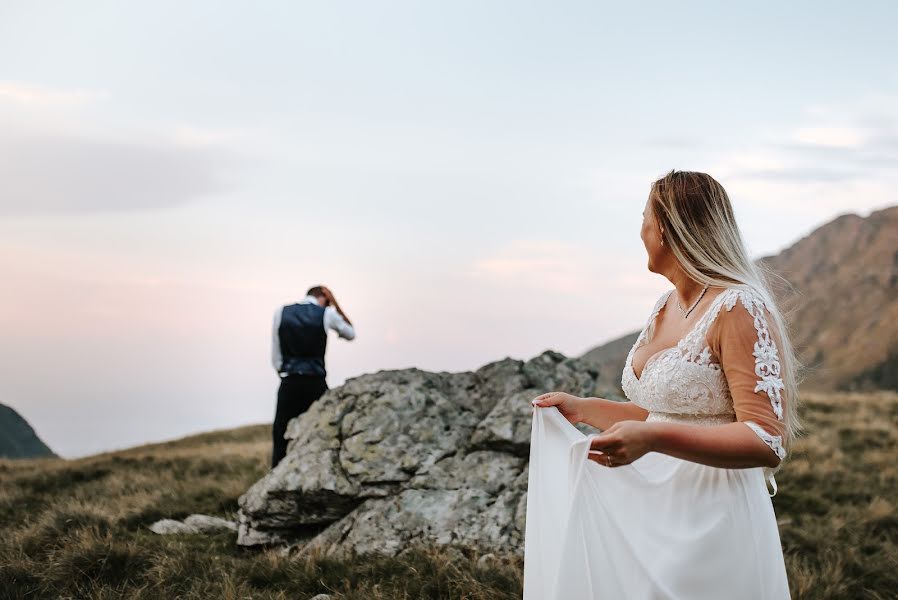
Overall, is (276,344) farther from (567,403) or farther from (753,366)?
(753,366)

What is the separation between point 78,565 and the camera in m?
6.79

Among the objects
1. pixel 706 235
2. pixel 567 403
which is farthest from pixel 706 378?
pixel 567 403

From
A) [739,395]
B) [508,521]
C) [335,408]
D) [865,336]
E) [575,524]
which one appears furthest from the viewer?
[865,336]

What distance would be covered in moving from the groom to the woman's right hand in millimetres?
8025

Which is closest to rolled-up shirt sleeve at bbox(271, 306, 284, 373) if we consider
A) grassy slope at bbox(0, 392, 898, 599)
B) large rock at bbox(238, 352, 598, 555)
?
grassy slope at bbox(0, 392, 898, 599)

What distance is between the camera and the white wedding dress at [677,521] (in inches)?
127

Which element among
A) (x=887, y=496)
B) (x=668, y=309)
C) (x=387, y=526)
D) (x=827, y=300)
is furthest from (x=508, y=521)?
(x=827, y=300)

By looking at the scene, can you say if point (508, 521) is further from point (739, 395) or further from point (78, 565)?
point (739, 395)

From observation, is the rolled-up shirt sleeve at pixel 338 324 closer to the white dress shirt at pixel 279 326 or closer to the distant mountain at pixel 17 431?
the white dress shirt at pixel 279 326

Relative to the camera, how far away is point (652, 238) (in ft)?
11.4

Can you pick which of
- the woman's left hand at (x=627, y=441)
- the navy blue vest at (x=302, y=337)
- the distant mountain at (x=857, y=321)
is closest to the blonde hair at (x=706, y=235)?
the woman's left hand at (x=627, y=441)

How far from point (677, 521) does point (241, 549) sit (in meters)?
6.45

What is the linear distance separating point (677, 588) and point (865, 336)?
164511 millimetres

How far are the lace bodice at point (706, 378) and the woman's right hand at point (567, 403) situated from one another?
0.43m
